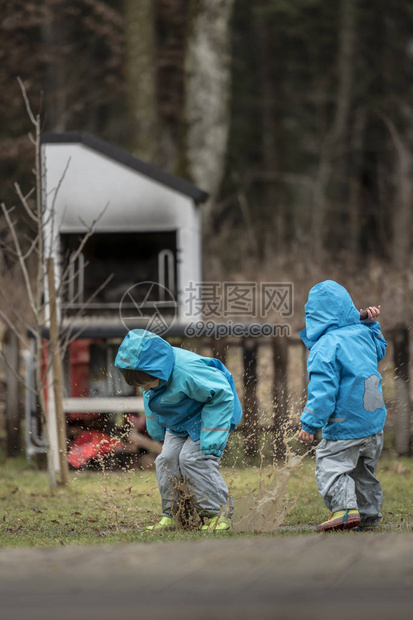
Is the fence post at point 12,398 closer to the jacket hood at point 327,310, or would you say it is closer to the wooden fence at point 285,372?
the wooden fence at point 285,372

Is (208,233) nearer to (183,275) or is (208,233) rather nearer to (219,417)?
(183,275)

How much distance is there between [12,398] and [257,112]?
22572 millimetres

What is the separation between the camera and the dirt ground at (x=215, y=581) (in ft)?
9.80

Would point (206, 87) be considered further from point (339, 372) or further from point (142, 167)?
point (339, 372)

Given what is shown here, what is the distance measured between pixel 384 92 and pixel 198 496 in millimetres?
22025

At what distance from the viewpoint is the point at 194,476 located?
19.2ft

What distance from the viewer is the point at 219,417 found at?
5.74m

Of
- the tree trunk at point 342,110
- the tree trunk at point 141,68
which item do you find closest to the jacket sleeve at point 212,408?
the tree trunk at point 141,68

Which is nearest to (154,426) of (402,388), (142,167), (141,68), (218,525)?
(218,525)

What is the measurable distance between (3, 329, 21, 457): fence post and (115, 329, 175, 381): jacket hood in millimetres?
4404

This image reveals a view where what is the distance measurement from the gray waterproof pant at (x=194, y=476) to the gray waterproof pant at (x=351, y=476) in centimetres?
63

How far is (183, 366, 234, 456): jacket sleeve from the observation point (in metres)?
5.73

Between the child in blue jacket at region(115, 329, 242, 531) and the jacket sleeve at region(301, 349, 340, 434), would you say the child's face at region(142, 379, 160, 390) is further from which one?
the jacket sleeve at region(301, 349, 340, 434)

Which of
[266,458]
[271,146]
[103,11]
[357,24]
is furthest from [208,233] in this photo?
[271,146]
